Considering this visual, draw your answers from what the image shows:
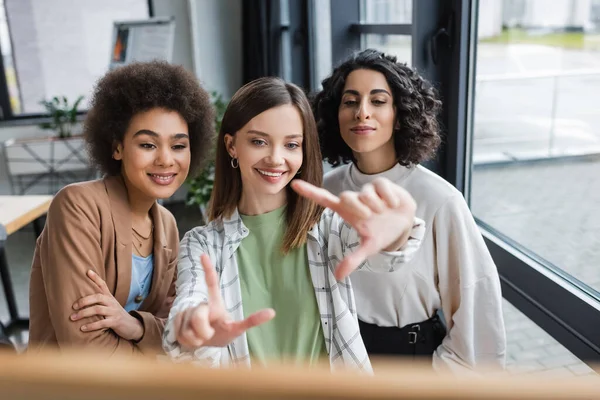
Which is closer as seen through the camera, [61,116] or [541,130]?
[541,130]

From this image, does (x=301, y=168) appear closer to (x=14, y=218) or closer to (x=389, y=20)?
(x=389, y=20)

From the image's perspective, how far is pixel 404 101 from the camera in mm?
1312

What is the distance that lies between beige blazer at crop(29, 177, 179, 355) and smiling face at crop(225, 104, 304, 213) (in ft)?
0.95

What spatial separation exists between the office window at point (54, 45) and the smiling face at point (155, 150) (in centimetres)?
432

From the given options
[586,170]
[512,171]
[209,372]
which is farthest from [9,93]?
[209,372]

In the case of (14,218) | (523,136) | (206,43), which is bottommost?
(14,218)

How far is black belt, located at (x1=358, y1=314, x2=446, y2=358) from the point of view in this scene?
133 cm

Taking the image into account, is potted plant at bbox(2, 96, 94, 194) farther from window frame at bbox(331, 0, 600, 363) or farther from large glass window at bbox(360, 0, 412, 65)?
window frame at bbox(331, 0, 600, 363)

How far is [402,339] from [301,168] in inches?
20.0

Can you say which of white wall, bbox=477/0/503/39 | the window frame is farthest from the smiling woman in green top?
white wall, bbox=477/0/503/39

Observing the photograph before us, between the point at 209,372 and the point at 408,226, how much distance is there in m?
0.73

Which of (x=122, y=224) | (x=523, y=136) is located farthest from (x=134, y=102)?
(x=523, y=136)

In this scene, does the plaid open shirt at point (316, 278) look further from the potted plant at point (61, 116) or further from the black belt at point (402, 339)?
the potted plant at point (61, 116)

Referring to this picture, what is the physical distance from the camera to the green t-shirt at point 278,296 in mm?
1040
